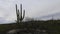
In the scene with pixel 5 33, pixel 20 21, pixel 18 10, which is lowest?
pixel 5 33

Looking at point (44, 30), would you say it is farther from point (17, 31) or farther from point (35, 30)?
point (17, 31)

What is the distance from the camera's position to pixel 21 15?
2764 centimetres

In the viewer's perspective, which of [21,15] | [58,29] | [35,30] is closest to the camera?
[35,30]

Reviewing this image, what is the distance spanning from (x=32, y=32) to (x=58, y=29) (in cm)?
463

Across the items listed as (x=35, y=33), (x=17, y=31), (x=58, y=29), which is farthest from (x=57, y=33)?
(x=17, y=31)

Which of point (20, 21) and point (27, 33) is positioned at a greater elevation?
point (20, 21)

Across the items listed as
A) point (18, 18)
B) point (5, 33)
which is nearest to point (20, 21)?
point (18, 18)

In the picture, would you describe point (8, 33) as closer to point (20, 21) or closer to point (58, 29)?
point (20, 21)

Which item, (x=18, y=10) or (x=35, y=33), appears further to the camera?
(x=18, y=10)

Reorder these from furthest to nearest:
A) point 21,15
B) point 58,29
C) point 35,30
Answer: point 21,15, point 58,29, point 35,30

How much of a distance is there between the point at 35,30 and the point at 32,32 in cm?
57

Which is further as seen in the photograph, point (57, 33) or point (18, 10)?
point (18, 10)

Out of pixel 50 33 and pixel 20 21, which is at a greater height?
pixel 20 21

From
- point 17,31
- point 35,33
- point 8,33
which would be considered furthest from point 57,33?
point 8,33
